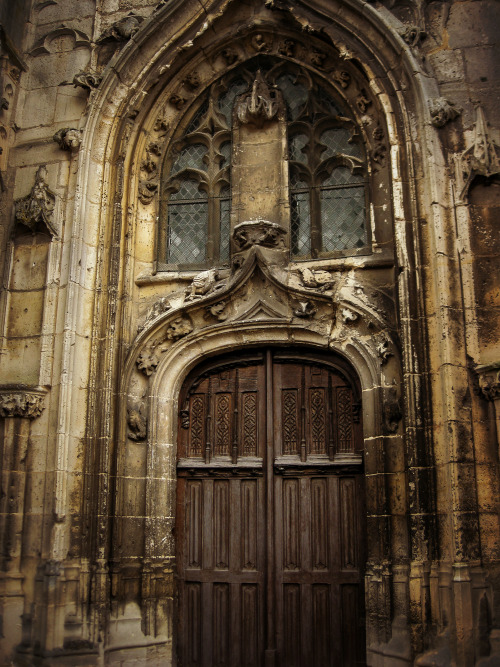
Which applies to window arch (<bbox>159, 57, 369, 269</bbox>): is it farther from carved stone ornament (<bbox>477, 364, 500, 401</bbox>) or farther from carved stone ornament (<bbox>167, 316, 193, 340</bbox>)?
carved stone ornament (<bbox>477, 364, 500, 401</bbox>)

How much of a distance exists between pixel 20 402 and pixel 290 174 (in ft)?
11.5

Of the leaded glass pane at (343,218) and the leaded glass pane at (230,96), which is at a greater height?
the leaded glass pane at (230,96)

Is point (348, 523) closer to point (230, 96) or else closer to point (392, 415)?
point (392, 415)

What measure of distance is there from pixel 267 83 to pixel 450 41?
1933 mm

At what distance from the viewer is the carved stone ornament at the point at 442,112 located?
6.94 meters

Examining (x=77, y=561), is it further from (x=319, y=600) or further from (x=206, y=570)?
(x=319, y=600)

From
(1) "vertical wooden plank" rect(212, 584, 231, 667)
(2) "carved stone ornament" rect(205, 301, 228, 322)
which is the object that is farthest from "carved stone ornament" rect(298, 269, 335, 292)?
(1) "vertical wooden plank" rect(212, 584, 231, 667)

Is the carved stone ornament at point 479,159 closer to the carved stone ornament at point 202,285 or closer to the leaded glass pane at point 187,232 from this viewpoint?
the carved stone ornament at point 202,285

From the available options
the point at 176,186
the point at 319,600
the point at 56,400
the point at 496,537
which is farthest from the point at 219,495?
the point at 176,186

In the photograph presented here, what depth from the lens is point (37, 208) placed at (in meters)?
7.44

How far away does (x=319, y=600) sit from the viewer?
686 centimetres

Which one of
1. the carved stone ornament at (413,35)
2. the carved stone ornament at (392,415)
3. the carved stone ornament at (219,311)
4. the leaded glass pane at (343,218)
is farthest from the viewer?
the leaded glass pane at (343,218)

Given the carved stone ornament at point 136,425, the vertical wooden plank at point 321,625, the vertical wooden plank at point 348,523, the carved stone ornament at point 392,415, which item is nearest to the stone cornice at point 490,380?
the carved stone ornament at point 392,415

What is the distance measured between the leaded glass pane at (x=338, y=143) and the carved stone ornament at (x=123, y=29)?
221 centimetres
